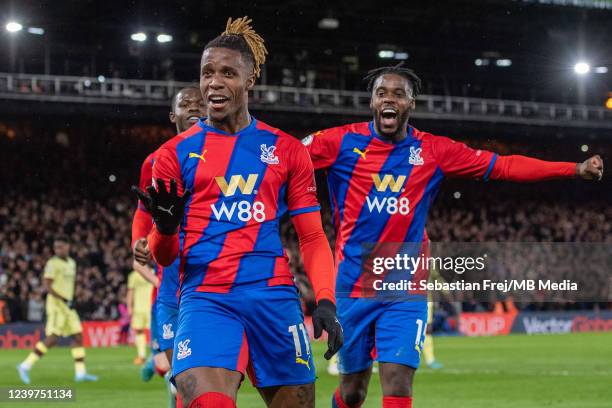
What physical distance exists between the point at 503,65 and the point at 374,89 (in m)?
36.6

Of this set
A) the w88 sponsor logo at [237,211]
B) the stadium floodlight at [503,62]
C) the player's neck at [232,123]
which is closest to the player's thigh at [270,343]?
the w88 sponsor logo at [237,211]

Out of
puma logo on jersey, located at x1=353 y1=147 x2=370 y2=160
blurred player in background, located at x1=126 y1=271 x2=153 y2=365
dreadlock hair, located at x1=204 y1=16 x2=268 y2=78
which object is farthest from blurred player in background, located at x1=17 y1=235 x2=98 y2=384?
dreadlock hair, located at x1=204 y1=16 x2=268 y2=78

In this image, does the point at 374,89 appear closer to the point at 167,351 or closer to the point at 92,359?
the point at 167,351

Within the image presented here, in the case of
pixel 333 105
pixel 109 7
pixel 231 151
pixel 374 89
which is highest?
pixel 109 7

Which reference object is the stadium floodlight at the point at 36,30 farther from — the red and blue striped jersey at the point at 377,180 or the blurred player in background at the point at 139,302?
the red and blue striped jersey at the point at 377,180

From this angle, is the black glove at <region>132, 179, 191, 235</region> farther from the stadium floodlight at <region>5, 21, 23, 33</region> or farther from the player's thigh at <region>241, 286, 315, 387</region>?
the stadium floodlight at <region>5, 21, 23, 33</region>

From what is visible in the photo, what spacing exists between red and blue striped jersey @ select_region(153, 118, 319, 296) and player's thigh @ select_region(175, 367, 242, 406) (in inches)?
15.1

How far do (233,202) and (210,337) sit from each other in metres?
0.64

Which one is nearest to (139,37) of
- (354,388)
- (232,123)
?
(354,388)

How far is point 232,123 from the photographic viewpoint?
5.02 m

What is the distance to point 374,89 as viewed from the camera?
728 centimetres

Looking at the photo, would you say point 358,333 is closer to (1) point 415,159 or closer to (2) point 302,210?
(1) point 415,159

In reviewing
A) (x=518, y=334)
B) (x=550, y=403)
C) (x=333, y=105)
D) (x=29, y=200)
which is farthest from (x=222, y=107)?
(x=333, y=105)

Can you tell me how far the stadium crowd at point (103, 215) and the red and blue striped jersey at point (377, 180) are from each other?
59.6ft
